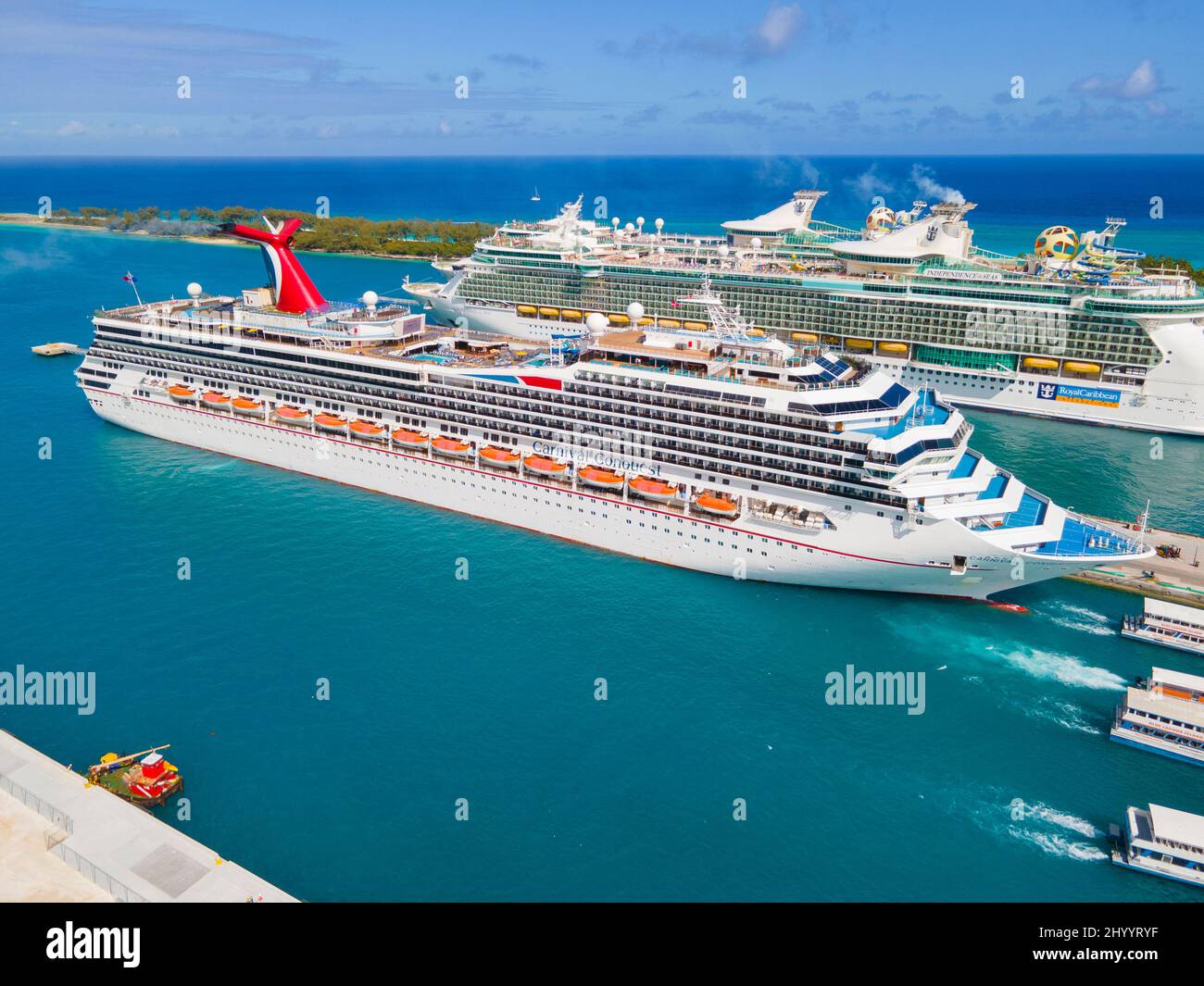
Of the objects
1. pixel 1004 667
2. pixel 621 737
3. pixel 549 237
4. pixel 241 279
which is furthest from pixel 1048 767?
pixel 241 279

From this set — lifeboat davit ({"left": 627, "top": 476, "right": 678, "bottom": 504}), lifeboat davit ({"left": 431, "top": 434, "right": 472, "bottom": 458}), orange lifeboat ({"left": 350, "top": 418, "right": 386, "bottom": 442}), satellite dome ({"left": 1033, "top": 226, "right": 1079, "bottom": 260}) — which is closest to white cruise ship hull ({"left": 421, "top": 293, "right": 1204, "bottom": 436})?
satellite dome ({"left": 1033, "top": 226, "right": 1079, "bottom": 260})

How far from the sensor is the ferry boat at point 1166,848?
2341 cm

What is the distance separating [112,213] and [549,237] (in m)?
136

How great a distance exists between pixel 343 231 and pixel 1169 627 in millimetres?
137975

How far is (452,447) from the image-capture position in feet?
145

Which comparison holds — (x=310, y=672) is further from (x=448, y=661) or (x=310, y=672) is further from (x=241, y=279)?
(x=241, y=279)

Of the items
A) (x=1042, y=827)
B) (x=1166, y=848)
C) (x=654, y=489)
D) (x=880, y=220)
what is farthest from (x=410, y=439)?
(x=880, y=220)

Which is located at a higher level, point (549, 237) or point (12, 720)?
point (549, 237)

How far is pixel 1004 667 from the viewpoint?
32344 millimetres

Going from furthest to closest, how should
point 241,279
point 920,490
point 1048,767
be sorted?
1. point 241,279
2. point 920,490
3. point 1048,767

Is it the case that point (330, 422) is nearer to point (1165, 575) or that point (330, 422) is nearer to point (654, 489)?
point (654, 489)

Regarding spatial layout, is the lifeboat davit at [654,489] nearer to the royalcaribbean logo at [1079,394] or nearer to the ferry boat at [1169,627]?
the ferry boat at [1169,627]

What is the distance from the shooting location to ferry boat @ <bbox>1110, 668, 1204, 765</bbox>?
27906 mm

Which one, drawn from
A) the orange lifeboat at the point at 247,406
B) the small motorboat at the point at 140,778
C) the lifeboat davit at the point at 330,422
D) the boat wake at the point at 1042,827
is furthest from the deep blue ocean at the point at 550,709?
the orange lifeboat at the point at 247,406
